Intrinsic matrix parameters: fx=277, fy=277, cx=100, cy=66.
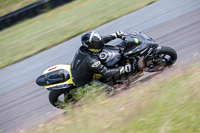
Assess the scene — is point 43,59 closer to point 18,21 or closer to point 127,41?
point 127,41

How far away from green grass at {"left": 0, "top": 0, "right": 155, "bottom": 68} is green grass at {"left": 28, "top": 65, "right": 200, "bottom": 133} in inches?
271

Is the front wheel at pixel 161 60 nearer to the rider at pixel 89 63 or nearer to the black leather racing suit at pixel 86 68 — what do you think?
the rider at pixel 89 63

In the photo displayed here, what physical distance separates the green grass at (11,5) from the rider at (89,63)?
52.5 ft

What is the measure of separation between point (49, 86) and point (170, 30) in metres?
4.64

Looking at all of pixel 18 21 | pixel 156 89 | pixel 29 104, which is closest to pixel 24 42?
pixel 18 21

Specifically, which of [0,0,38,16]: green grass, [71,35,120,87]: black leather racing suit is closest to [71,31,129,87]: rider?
[71,35,120,87]: black leather racing suit

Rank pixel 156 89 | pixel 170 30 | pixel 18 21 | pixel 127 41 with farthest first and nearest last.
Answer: pixel 18 21, pixel 170 30, pixel 127 41, pixel 156 89

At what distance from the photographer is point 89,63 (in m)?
5.92

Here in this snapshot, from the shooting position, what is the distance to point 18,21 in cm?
1722

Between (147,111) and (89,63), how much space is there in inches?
85.8

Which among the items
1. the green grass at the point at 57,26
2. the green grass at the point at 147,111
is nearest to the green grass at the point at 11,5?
the green grass at the point at 57,26

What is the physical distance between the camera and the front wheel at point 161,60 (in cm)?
596

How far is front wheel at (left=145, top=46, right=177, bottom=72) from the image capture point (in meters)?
5.96

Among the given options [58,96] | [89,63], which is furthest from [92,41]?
[58,96]
